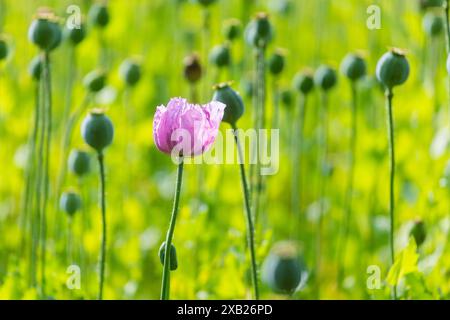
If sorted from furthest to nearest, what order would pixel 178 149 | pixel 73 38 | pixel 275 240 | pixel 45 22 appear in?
1. pixel 275 240
2. pixel 73 38
3. pixel 45 22
4. pixel 178 149

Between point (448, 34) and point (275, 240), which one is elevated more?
point (448, 34)

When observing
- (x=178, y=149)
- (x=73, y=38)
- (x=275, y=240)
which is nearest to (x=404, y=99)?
(x=275, y=240)

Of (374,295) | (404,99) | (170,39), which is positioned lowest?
(374,295)

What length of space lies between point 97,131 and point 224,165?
2.00 feet

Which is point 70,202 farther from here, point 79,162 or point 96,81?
point 96,81

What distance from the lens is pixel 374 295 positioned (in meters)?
1.08

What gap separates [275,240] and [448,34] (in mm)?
803

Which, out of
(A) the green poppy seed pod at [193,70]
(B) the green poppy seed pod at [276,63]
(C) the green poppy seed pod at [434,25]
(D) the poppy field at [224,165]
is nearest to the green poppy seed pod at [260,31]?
(D) the poppy field at [224,165]

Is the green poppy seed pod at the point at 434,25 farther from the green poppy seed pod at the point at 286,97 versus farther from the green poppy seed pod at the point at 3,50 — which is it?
the green poppy seed pod at the point at 3,50

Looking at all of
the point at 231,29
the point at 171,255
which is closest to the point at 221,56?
the point at 231,29

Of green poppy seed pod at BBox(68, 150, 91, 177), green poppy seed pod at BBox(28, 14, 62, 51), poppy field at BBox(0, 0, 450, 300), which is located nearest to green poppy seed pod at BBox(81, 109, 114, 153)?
poppy field at BBox(0, 0, 450, 300)

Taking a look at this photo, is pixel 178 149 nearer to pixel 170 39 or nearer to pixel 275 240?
pixel 275 240

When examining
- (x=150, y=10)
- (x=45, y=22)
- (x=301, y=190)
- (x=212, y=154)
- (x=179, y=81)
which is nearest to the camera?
(x=45, y=22)
